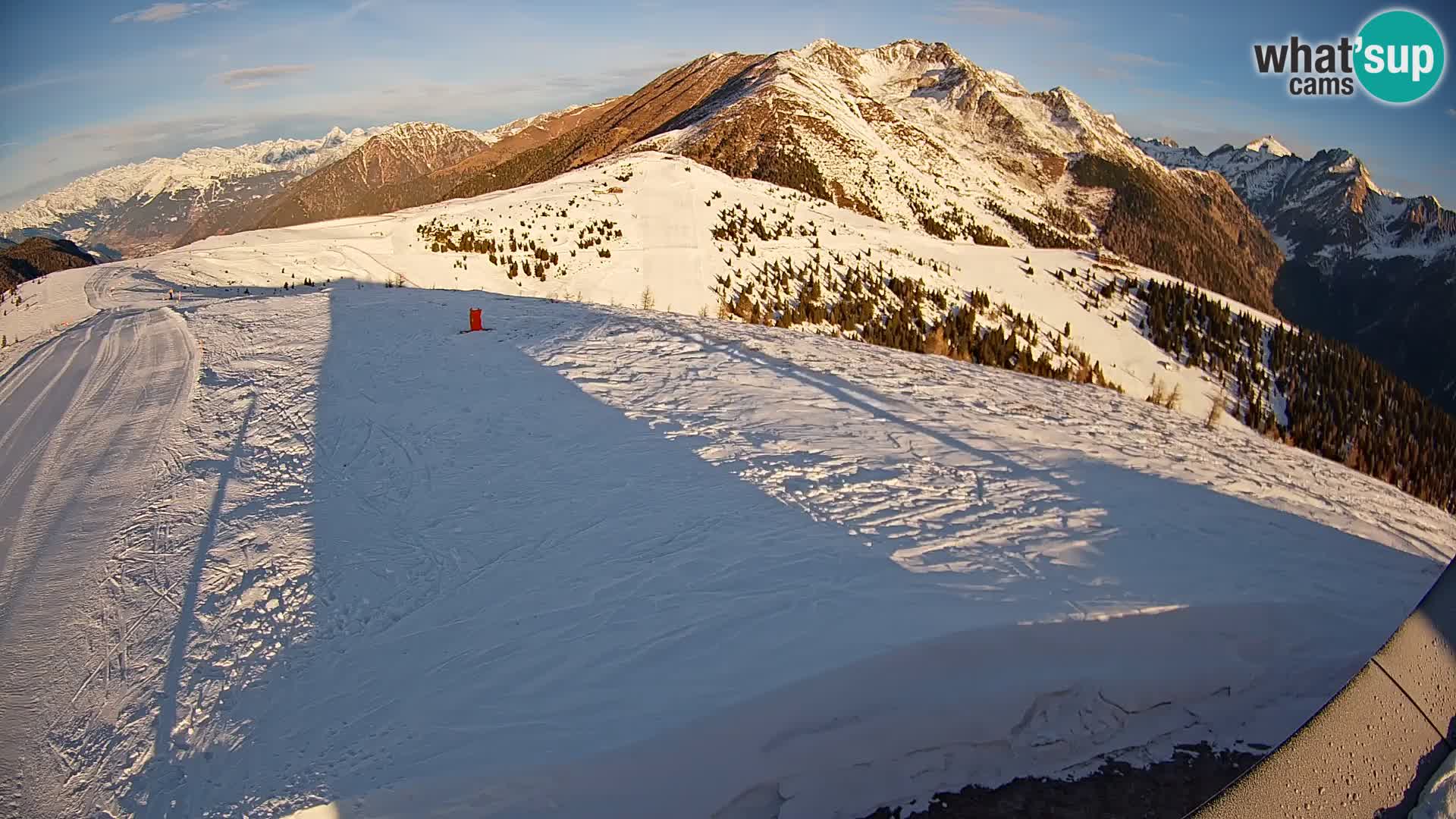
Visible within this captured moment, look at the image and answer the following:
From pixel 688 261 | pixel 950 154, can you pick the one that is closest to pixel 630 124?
pixel 950 154

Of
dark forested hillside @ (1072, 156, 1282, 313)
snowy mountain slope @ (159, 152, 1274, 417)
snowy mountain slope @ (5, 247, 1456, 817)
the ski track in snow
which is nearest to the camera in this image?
snowy mountain slope @ (5, 247, 1456, 817)

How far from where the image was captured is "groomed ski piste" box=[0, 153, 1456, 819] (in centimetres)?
382

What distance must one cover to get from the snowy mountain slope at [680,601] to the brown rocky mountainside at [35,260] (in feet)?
179

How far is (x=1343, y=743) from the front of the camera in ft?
7.64

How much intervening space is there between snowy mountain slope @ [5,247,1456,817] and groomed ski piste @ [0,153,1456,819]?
3cm

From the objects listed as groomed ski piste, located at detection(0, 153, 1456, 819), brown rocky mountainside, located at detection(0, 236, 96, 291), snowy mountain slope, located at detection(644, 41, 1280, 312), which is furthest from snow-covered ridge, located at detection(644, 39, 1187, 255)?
groomed ski piste, located at detection(0, 153, 1456, 819)

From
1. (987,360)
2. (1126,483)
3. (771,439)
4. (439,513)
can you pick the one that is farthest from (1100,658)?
(987,360)

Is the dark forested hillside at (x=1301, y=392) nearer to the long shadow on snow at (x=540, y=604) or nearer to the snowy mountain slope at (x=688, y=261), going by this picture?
the snowy mountain slope at (x=688, y=261)

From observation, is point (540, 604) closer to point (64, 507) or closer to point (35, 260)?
point (64, 507)

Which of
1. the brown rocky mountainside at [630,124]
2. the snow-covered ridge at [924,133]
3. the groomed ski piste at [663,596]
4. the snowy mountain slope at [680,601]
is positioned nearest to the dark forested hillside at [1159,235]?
the snow-covered ridge at [924,133]

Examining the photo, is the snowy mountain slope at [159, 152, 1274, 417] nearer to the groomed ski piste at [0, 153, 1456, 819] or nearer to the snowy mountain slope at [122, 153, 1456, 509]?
the snowy mountain slope at [122, 153, 1456, 509]

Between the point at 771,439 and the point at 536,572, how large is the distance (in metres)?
3.14

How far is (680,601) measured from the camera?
4.86 metres

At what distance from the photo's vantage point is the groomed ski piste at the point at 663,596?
3.82m
